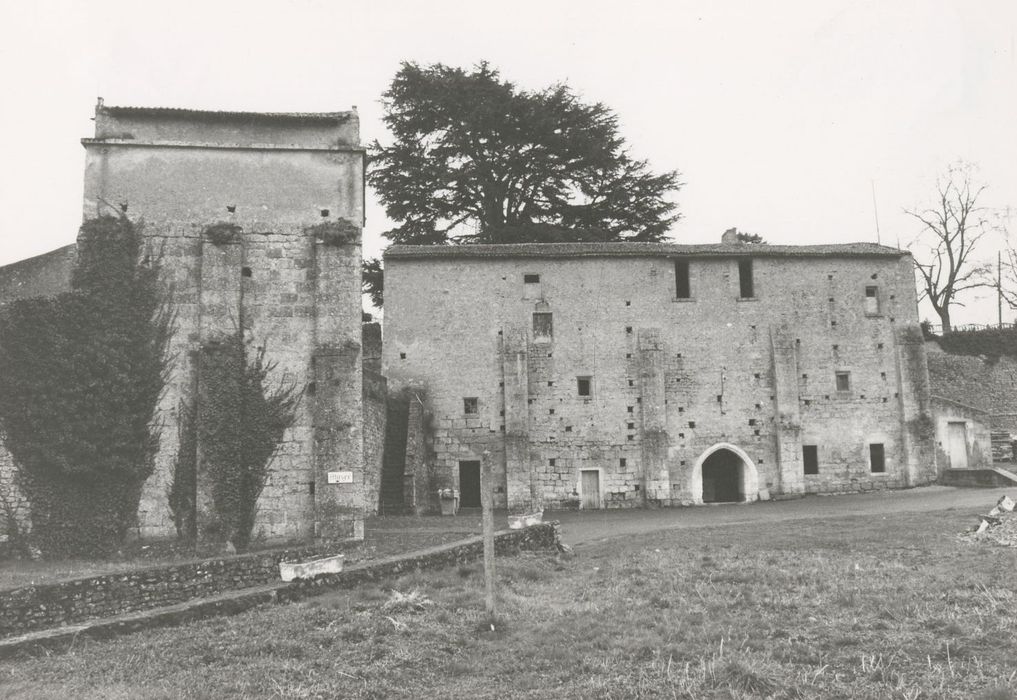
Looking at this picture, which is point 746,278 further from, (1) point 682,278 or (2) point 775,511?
(2) point 775,511

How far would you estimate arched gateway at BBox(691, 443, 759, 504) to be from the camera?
2609cm

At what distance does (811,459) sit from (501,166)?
697 inches

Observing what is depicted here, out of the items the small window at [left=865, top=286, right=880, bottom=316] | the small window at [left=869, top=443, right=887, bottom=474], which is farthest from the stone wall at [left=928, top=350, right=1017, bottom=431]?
the small window at [left=869, top=443, right=887, bottom=474]

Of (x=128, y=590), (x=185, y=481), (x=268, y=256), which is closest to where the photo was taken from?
(x=128, y=590)

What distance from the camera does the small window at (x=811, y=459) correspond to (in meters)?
26.8

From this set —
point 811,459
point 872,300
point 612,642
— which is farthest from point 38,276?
point 872,300

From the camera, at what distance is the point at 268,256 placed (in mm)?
18609

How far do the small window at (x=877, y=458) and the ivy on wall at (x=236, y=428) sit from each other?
64.3ft

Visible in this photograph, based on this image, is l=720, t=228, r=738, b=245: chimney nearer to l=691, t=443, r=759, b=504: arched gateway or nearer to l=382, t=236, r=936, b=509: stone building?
l=382, t=236, r=936, b=509: stone building

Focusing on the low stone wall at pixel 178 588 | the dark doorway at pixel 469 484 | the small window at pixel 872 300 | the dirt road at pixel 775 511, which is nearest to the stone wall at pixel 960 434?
the dirt road at pixel 775 511

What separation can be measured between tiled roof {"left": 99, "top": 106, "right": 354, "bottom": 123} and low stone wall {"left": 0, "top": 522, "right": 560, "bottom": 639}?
1077 cm

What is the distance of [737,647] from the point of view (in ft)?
25.4

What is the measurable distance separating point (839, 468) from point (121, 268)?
74.6 feet

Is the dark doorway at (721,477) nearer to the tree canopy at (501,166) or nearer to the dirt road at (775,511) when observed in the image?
the dirt road at (775,511)
